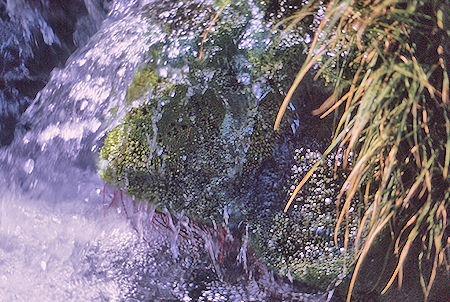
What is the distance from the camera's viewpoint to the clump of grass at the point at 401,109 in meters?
1.66

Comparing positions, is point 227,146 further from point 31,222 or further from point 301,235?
point 31,222

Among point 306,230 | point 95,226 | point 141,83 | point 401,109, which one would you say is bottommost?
point 306,230

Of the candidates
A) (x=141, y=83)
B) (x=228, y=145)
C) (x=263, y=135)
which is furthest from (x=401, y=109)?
(x=141, y=83)

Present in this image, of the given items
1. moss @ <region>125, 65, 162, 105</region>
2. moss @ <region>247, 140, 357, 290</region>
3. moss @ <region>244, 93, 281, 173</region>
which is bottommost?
moss @ <region>247, 140, 357, 290</region>

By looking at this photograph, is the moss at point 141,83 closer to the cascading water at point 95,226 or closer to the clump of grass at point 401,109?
the cascading water at point 95,226

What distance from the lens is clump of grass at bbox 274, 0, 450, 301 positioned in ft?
5.43

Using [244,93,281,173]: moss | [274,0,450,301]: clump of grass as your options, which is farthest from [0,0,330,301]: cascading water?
[274,0,450,301]: clump of grass

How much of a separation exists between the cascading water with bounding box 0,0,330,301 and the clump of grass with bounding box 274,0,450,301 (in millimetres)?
747

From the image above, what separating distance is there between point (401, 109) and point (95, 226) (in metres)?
1.66

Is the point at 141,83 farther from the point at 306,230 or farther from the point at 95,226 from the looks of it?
the point at 306,230

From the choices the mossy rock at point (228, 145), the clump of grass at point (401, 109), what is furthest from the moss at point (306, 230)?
the clump of grass at point (401, 109)

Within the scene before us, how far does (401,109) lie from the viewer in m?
1.63

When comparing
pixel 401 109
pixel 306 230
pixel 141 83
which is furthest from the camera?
pixel 141 83

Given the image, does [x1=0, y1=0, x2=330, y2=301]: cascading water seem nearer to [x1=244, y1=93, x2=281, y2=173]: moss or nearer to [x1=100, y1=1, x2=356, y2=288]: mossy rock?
[x1=100, y1=1, x2=356, y2=288]: mossy rock
